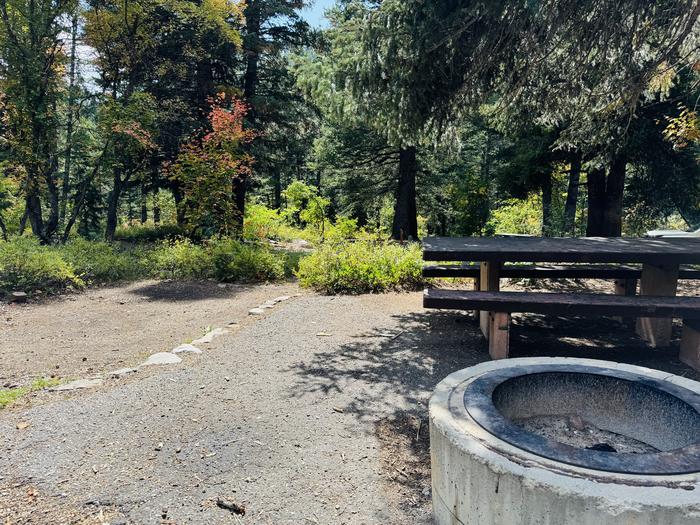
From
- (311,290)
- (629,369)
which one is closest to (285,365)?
(629,369)

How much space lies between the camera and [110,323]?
18.8 ft

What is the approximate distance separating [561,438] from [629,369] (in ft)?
1.89

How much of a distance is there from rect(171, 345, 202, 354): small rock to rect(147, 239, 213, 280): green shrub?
4279mm

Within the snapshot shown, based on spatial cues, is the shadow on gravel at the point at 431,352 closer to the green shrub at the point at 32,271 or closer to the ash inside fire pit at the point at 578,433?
the ash inside fire pit at the point at 578,433

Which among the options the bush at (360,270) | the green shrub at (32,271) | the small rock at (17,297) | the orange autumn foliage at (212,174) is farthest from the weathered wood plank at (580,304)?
the orange autumn foliage at (212,174)

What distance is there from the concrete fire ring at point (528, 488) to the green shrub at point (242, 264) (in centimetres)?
691

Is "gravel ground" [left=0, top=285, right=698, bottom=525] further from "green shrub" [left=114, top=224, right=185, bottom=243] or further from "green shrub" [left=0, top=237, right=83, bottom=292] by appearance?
"green shrub" [left=114, top=224, right=185, bottom=243]

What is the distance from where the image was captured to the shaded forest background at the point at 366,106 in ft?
15.0

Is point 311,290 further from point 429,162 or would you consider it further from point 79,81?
point 79,81

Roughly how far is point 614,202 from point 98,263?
1014 centimetres

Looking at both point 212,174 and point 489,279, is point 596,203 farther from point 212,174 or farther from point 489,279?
point 212,174

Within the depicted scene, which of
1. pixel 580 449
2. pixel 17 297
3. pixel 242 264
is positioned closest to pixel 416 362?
pixel 580 449

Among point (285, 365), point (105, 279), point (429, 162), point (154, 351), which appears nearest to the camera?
point (285, 365)

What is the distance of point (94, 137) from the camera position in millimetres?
10539
